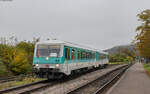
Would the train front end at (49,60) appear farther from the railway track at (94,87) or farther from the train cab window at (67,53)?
the railway track at (94,87)

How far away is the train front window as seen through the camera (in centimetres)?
1358

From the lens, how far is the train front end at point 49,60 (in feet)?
43.3

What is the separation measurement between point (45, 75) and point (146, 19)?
14.9 metres

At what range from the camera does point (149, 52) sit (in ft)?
75.4

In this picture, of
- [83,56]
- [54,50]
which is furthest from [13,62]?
[54,50]

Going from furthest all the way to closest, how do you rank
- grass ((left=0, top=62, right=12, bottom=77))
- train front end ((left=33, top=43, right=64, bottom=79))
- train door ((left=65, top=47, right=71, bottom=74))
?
grass ((left=0, top=62, right=12, bottom=77)) < train door ((left=65, top=47, right=71, bottom=74)) < train front end ((left=33, top=43, right=64, bottom=79))

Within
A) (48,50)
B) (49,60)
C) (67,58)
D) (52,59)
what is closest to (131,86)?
(67,58)

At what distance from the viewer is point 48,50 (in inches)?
544

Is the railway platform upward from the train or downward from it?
downward

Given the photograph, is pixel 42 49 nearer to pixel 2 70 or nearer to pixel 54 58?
pixel 54 58

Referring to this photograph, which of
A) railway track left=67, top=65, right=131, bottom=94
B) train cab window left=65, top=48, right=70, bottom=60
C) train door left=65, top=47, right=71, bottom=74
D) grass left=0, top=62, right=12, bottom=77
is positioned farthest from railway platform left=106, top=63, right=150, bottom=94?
grass left=0, top=62, right=12, bottom=77

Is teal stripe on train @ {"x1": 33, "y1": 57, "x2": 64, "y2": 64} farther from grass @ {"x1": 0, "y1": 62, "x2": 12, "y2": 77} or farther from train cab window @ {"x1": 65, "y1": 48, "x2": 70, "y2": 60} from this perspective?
grass @ {"x1": 0, "y1": 62, "x2": 12, "y2": 77}

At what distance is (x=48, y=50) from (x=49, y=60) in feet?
2.67

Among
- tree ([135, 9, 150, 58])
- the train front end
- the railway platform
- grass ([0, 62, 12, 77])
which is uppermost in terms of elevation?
tree ([135, 9, 150, 58])
